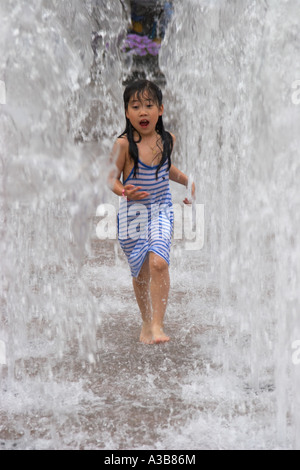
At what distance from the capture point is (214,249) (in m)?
5.49

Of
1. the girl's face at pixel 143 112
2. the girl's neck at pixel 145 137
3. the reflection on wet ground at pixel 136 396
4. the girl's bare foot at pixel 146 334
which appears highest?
the girl's face at pixel 143 112

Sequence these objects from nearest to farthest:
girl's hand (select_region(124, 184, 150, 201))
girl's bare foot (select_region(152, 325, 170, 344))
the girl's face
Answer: girl's hand (select_region(124, 184, 150, 201)) < girl's bare foot (select_region(152, 325, 170, 344)) < the girl's face

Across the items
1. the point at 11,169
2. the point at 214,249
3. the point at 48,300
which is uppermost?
the point at 11,169

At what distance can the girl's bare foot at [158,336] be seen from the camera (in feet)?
9.71

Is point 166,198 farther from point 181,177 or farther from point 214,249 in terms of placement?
point 214,249

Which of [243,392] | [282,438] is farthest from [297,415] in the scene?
[243,392]

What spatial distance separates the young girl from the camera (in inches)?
119

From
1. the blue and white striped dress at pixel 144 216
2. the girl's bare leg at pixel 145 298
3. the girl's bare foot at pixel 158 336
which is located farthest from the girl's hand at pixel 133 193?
the girl's bare foot at pixel 158 336

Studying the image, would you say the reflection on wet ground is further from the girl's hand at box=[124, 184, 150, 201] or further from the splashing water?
the girl's hand at box=[124, 184, 150, 201]

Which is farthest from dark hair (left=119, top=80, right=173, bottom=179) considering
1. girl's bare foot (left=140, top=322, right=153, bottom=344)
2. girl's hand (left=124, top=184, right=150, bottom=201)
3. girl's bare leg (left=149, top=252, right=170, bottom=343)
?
girl's bare foot (left=140, top=322, right=153, bottom=344)

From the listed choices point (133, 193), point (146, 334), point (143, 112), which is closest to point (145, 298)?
point (146, 334)

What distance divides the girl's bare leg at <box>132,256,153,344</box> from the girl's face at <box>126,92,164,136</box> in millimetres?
710

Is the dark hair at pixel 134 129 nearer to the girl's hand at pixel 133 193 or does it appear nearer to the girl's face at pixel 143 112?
the girl's face at pixel 143 112
